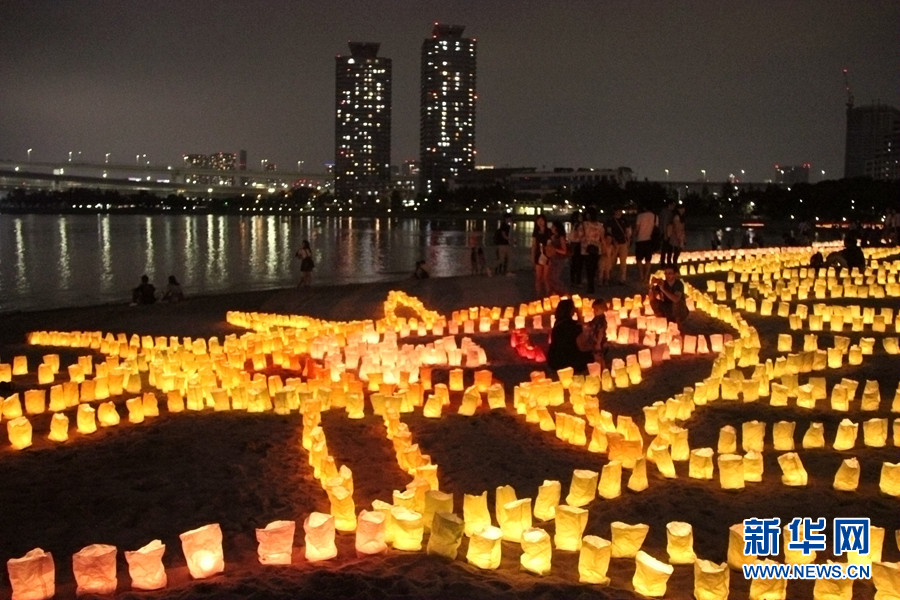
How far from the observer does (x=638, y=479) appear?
625 centimetres

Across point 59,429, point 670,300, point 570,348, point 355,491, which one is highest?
point 670,300

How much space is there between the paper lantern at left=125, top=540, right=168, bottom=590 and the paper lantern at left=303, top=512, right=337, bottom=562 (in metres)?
0.79

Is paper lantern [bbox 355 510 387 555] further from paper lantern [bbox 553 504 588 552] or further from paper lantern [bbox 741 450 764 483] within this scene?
paper lantern [bbox 741 450 764 483]

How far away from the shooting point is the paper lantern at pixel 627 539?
4.97m

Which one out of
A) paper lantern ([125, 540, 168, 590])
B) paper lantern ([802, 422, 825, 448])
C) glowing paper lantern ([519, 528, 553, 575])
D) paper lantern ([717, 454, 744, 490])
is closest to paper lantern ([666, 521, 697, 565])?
glowing paper lantern ([519, 528, 553, 575])

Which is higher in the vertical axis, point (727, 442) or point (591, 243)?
point (591, 243)

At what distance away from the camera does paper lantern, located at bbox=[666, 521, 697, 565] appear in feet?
16.2

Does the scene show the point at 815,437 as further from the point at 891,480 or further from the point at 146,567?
the point at 146,567

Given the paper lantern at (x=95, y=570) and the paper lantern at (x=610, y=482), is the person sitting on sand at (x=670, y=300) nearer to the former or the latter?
the paper lantern at (x=610, y=482)

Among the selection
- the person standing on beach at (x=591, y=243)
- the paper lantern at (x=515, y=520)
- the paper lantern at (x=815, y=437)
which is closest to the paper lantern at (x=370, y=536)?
the paper lantern at (x=515, y=520)

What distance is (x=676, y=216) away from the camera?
18516 mm

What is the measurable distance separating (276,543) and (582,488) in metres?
2.16

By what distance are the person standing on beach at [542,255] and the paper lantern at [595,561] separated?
11679 mm

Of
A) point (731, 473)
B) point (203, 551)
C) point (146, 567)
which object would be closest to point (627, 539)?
point (731, 473)
